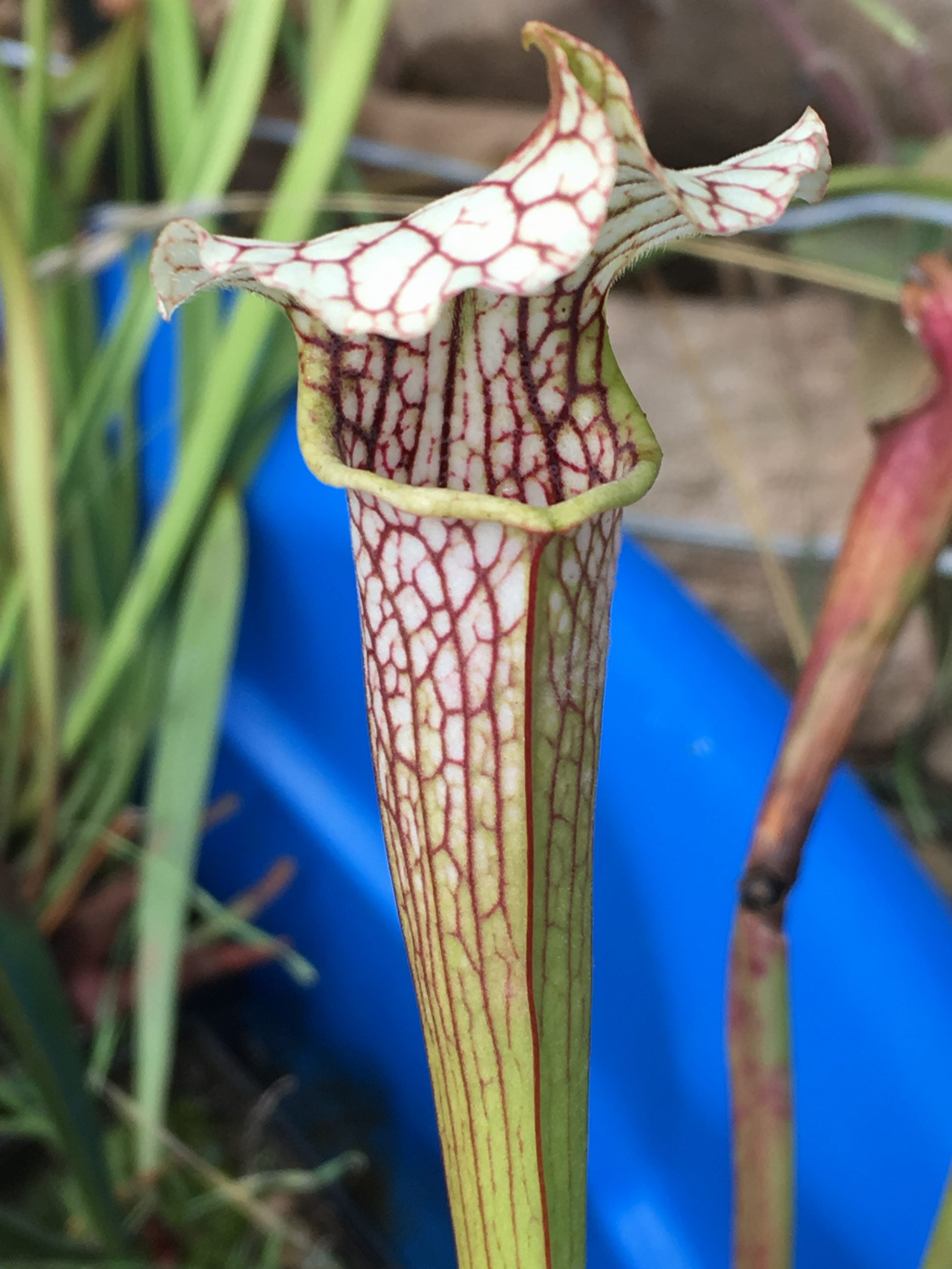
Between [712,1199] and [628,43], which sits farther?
[628,43]

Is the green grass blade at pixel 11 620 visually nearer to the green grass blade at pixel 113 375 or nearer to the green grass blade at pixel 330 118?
the green grass blade at pixel 113 375

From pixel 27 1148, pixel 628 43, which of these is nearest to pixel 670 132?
pixel 628 43

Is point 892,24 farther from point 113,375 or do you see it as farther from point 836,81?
point 113,375

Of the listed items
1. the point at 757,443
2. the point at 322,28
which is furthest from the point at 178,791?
the point at 757,443

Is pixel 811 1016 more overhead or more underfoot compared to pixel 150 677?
more underfoot

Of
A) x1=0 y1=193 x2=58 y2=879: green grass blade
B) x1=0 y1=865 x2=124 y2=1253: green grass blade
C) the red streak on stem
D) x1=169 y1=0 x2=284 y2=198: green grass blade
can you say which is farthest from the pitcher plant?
x1=169 y1=0 x2=284 y2=198: green grass blade

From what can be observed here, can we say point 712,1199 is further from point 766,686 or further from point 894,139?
point 894,139
